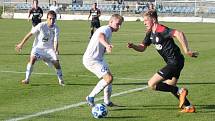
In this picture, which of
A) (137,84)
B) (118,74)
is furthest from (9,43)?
(137,84)

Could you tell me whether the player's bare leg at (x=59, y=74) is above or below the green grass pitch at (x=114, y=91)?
above

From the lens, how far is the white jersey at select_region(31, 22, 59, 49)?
1356 centimetres

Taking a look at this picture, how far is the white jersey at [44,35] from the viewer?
1356 centimetres

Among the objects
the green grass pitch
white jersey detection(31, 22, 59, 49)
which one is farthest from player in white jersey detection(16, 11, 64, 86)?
the green grass pitch

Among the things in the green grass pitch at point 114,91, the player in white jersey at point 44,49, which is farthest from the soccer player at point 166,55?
the player in white jersey at point 44,49

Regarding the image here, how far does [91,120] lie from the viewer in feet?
31.0

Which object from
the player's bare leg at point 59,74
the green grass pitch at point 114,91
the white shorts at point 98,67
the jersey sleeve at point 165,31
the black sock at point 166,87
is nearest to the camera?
the green grass pitch at point 114,91

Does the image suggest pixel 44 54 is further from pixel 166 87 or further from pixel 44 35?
pixel 166 87

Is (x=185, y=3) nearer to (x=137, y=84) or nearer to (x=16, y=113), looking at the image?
(x=137, y=84)

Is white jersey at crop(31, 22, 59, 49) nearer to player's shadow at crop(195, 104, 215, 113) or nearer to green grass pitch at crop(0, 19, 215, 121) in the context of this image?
green grass pitch at crop(0, 19, 215, 121)

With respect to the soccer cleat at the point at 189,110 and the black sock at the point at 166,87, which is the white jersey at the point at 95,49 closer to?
the black sock at the point at 166,87

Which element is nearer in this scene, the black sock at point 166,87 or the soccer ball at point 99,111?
the soccer ball at point 99,111

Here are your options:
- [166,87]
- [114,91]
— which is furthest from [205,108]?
[114,91]

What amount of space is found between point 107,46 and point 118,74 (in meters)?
6.18
